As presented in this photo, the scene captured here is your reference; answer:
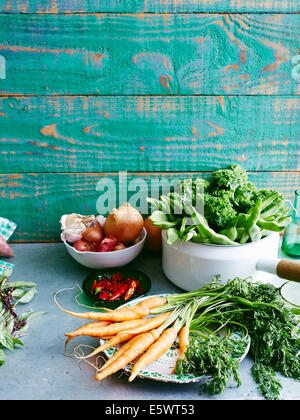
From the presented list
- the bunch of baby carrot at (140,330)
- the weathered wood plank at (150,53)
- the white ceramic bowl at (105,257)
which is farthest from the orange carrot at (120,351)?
the weathered wood plank at (150,53)

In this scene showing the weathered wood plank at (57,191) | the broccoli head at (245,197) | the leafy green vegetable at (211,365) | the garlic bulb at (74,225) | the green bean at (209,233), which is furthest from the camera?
the weathered wood plank at (57,191)

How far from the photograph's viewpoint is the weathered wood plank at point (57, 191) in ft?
4.54

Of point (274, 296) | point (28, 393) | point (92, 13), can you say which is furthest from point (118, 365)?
point (92, 13)

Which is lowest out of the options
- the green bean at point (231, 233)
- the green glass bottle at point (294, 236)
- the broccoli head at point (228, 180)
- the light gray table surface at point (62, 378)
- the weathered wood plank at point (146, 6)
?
the light gray table surface at point (62, 378)

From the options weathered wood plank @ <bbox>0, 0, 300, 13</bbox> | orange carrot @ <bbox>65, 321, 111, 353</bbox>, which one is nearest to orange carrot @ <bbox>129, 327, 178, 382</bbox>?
orange carrot @ <bbox>65, 321, 111, 353</bbox>

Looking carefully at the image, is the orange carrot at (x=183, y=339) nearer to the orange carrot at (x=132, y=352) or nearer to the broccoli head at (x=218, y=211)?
the orange carrot at (x=132, y=352)

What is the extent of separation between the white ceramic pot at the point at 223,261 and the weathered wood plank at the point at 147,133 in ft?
1.35

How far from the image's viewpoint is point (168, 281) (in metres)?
1.17

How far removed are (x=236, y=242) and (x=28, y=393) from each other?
23.6 inches

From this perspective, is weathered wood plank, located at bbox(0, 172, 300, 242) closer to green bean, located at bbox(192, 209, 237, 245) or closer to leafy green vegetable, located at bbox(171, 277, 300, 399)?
green bean, located at bbox(192, 209, 237, 245)

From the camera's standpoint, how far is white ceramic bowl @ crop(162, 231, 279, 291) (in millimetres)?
992

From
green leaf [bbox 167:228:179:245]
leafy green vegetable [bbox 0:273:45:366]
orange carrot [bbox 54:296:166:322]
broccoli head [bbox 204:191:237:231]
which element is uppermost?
broccoli head [bbox 204:191:237:231]

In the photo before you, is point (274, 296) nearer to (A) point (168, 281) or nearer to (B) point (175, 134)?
Answer: (A) point (168, 281)

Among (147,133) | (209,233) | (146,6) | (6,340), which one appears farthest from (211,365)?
(146,6)
